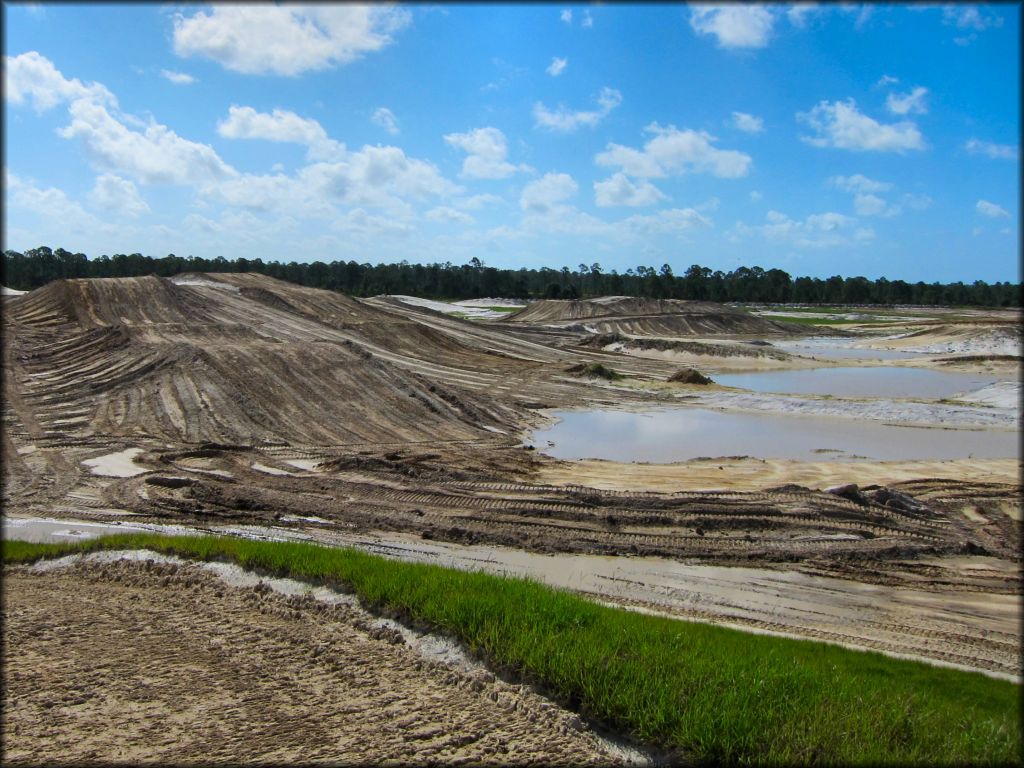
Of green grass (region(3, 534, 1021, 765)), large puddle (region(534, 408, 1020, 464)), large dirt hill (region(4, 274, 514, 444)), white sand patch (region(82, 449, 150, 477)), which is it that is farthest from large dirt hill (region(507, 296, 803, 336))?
green grass (region(3, 534, 1021, 765))

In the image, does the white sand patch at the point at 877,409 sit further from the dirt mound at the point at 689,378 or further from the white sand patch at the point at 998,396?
the dirt mound at the point at 689,378

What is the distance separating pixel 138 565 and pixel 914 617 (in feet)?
38.7

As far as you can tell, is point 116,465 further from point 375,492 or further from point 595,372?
point 595,372

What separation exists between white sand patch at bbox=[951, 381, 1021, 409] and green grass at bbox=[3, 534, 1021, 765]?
27.3 m

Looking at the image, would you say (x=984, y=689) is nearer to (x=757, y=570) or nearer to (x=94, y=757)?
(x=757, y=570)

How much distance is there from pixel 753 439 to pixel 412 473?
41.7ft

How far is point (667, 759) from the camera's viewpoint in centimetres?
609

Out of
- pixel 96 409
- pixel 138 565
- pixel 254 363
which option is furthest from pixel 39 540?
pixel 254 363

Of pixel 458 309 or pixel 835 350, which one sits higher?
pixel 458 309

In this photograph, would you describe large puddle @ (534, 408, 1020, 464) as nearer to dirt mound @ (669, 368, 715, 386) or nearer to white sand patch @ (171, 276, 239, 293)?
dirt mound @ (669, 368, 715, 386)

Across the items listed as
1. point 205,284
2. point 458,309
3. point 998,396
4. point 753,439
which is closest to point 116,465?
point 753,439

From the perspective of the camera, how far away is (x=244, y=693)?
7.24 m

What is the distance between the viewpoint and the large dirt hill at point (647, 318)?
237ft

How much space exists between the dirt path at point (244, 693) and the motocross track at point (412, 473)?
16.9ft
